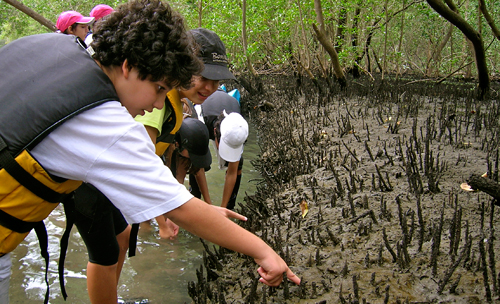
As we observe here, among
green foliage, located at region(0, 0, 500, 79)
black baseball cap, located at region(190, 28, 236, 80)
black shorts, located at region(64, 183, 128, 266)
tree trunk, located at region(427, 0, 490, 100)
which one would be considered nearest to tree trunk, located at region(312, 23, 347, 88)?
green foliage, located at region(0, 0, 500, 79)

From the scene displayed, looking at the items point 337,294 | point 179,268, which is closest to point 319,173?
point 179,268

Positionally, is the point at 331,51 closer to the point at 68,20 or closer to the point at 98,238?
the point at 68,20

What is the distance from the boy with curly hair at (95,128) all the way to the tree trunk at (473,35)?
4.48 m

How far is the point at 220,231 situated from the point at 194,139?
1899mm

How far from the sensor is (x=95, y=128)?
3.69 feet

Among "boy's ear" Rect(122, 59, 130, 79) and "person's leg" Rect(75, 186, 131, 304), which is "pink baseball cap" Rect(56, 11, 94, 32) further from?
"boy's ear" Rect(122, 59, 130, 79)

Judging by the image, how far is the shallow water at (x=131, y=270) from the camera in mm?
2756

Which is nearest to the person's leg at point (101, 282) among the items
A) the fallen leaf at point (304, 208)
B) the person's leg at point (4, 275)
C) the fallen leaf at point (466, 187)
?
the person's leg at point (4, 275)

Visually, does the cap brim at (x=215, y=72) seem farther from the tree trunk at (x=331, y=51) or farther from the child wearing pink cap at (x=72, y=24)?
the tree trunk at (x=331, y=51)

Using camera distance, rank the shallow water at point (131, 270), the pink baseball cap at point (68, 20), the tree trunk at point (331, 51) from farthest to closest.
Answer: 1. the tree trunk at point (331, 51)
2. the pink baseball cap at point (68, 20)
3. the shallow water at point (131, 270)

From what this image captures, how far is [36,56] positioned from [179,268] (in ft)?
7.68

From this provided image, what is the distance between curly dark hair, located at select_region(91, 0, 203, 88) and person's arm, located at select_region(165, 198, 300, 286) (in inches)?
19.2

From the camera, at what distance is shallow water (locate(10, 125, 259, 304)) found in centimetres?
276

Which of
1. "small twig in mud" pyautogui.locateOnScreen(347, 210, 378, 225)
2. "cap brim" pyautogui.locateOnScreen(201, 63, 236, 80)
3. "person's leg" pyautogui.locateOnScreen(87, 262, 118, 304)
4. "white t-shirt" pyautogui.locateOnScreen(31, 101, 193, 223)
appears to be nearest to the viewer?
"white t-shirt" pyautogui.locateOnScreen(31, 101, 193, 223)
